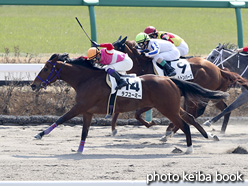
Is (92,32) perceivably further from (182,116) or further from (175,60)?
(182,116)

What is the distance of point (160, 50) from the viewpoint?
969 centimetres

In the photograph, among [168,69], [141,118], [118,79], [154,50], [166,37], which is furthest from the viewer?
[166,37]

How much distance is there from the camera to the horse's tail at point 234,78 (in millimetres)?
9586

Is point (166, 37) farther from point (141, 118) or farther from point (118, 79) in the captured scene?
point (118, 79)

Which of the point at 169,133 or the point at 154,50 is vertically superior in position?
the point at 154,50

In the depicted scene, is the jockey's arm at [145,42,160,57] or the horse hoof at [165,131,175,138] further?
the jockey's arm at [145,42,160,57]

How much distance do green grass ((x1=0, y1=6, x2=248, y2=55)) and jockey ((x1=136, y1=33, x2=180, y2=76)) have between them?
1526 millimetres

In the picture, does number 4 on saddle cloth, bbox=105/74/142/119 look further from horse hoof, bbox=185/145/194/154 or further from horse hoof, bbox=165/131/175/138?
horse hoof, bbox=165/131/175/138

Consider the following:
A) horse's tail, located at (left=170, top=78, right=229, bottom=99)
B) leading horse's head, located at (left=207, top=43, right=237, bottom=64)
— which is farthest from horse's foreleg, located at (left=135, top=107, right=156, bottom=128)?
leading horse's head, located at (left=207, top=43, right=237, bottom=64)

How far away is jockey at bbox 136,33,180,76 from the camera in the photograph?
934cm

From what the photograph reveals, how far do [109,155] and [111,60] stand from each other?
4.60 ft

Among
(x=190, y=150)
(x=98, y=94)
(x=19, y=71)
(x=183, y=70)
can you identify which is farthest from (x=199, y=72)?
(x=19, y=71)

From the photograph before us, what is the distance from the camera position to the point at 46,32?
35.6 feet

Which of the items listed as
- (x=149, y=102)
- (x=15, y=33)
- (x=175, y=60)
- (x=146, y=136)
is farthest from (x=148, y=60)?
(x=15, y=33)
